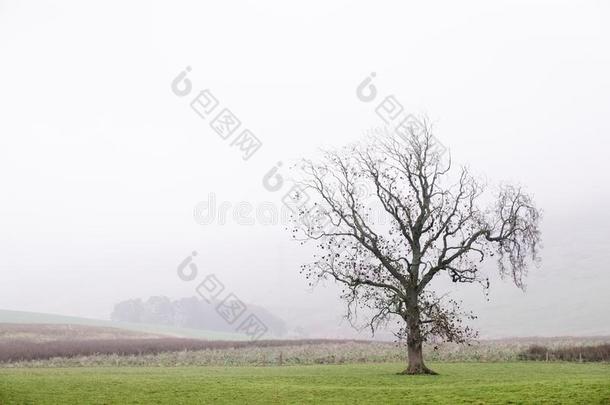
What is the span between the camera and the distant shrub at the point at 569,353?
56.8 m

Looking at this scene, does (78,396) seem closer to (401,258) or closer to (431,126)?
(401,258)

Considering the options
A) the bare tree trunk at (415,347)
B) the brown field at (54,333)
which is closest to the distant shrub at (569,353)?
the bare tree trunk at (415,347)

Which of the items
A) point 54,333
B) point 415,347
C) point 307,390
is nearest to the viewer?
point 307,390

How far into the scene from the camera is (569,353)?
5953 cm

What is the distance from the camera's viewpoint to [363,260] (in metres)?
44.9

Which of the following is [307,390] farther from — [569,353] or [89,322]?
[89,322]

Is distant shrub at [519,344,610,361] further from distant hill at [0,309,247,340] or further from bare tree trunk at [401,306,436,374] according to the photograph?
distant hill at [0,309,247,340]

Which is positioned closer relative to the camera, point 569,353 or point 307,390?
point 307,390

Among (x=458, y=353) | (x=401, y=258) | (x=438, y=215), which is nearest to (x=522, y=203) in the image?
(x=438, y=215)

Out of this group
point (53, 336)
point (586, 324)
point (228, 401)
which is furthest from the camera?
point (586, 324)

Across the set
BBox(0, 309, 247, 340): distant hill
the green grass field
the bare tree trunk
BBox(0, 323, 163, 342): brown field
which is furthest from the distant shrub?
BBox(0, 309, 247, 340): distant hill

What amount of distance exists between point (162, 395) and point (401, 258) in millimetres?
21319

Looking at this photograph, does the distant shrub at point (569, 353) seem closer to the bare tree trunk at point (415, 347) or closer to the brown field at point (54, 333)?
the bare tree trunk at point (415, 347)

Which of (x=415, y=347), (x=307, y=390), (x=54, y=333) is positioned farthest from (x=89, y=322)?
(x=307, y=390)
